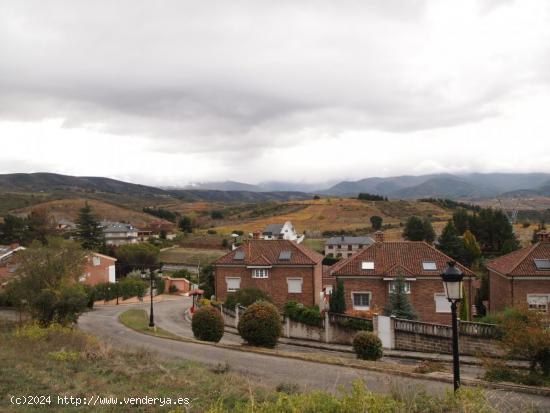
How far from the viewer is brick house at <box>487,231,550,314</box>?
3136 centimetres

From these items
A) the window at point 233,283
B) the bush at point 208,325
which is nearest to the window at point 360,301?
the window at point 233,283

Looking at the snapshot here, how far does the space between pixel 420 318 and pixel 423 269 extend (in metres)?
3.30

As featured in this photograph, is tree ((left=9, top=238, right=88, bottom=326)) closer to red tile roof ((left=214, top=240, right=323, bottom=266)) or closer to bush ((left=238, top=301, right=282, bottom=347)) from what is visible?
bush ((left=238, top=301, right=282, bottom=347))

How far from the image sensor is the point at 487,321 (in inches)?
1078

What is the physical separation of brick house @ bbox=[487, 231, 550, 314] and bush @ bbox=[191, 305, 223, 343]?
1873cm

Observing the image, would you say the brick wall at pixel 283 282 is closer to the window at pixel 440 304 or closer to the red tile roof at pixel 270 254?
the red tile roof at pixel 270 254

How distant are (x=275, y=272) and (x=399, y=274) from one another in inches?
391

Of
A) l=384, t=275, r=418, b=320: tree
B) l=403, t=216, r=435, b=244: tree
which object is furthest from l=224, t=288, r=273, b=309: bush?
l=403, t=216, r=435, b=244: tree

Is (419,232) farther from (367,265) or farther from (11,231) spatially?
(11,231)

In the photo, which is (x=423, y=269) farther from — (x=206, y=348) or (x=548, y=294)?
(x=206, y=348)

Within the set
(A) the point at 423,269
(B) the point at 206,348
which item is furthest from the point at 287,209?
(B) the point at 206,348

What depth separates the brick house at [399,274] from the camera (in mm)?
32625

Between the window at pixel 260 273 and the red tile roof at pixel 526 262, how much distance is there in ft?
55.4

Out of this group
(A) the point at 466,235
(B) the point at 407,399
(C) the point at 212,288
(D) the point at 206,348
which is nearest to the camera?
(B) the point at 407,399
